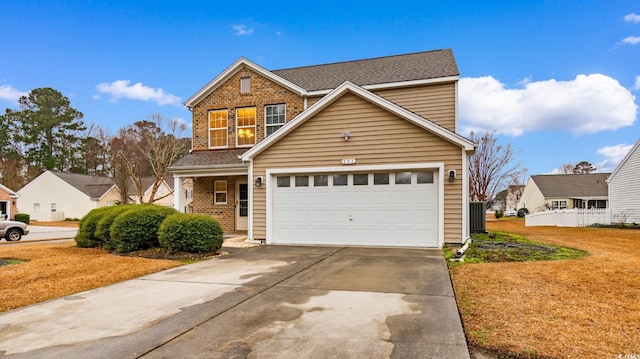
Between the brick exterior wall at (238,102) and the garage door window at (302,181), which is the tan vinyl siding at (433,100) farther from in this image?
the garage door window at (302,181)

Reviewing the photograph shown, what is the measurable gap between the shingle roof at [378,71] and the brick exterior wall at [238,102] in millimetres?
1048

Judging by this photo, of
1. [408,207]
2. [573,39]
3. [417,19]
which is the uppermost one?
[417,19]

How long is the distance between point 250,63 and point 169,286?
1123 cm

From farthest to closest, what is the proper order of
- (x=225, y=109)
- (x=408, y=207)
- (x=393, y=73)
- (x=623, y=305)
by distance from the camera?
(x=225, y=109), (x=393, y=73), (x=408, y=207), (x=623, y=305)

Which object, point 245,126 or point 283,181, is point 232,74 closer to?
point 245,126

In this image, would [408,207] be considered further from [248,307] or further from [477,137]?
[477,137]

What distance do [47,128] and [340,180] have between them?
Result: 164 feet

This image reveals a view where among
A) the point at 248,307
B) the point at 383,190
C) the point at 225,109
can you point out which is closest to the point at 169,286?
the point at 248,307

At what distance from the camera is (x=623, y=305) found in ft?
15.7

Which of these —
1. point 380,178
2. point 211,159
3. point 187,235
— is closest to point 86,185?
point 211,159

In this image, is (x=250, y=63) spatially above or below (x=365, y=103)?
above

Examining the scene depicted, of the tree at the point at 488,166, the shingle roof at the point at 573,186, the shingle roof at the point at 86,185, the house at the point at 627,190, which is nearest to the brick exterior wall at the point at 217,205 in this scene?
the tree at the point at 488,166

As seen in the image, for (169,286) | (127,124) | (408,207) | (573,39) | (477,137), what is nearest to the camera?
(169,286)

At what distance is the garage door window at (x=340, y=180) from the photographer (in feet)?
37.6
